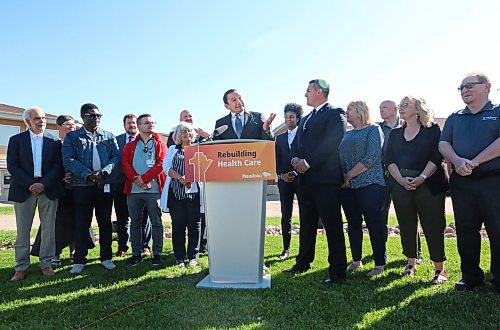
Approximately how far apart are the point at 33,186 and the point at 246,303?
3243 mm

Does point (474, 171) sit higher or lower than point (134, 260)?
higher

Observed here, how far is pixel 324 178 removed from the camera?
4508 millimetres

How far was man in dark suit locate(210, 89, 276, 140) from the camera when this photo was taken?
559cm

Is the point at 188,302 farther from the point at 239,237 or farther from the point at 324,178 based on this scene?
the point at 324,178

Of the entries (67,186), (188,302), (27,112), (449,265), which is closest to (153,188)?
(67,186)

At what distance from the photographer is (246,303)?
371cm

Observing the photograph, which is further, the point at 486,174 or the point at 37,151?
the point at 37,151

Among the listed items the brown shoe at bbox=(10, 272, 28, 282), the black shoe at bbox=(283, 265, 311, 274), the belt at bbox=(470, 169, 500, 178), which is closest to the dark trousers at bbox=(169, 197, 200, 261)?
the black shoe at bbox=(283, 265, 311, 274)

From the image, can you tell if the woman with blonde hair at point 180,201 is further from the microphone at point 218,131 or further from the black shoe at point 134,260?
the black shoe at point 134,260

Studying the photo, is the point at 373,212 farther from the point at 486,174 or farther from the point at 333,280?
the point at 486,174

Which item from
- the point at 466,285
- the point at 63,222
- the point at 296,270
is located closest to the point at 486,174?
the point at 466,285

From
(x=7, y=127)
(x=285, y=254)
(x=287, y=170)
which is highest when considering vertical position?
(x=7, y=127)

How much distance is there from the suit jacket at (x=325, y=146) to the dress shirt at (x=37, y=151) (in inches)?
138

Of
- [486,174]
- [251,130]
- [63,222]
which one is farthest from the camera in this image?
[63,222]
